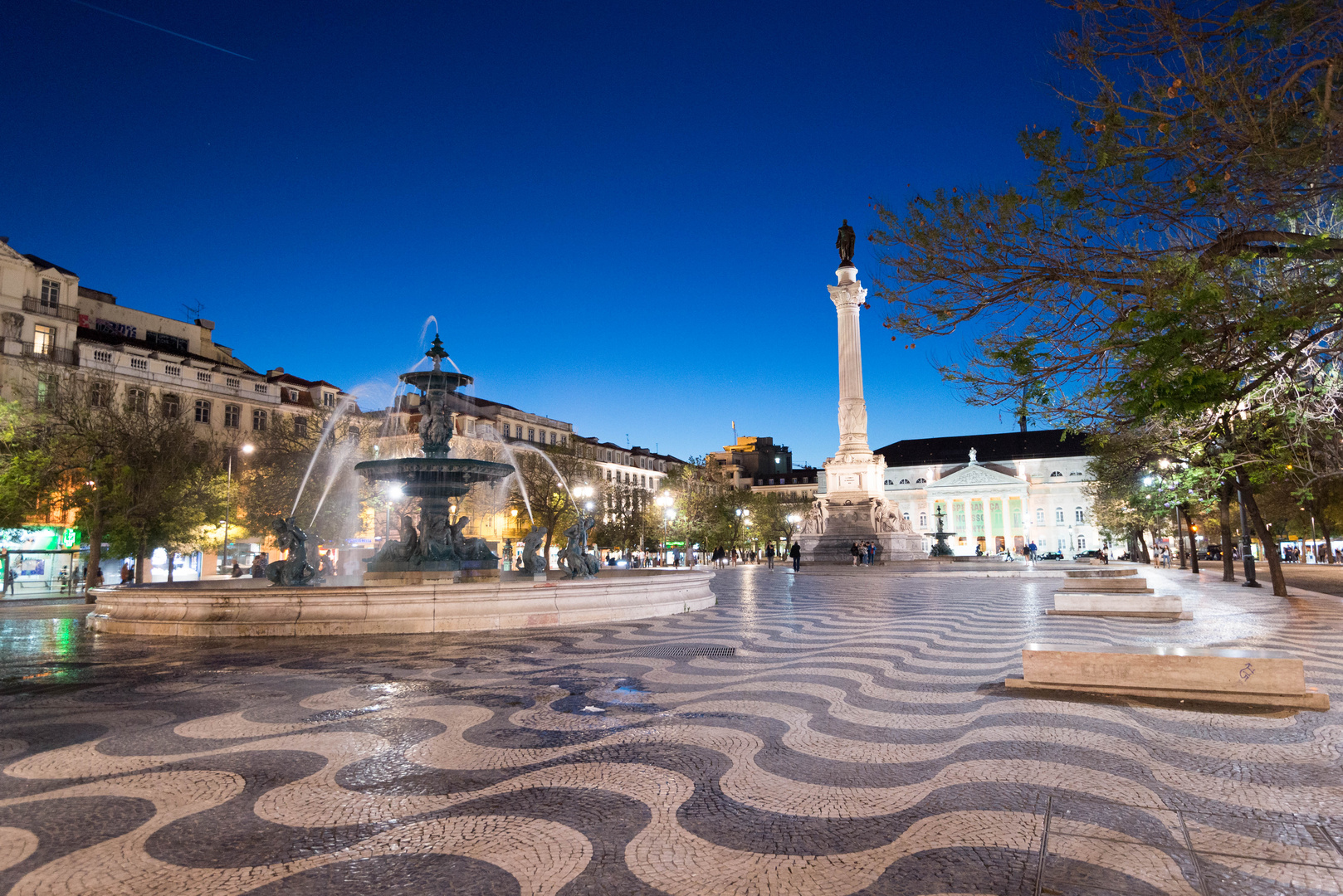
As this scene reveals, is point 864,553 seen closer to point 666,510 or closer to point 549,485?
point 666,510

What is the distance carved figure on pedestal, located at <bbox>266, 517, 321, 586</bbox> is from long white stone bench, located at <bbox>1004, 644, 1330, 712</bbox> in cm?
1328

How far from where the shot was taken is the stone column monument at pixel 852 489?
44.0 meters

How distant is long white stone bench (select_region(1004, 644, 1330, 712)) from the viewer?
6.43 metres

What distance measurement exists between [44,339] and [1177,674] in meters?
49.8

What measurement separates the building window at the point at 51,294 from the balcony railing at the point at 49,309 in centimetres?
16

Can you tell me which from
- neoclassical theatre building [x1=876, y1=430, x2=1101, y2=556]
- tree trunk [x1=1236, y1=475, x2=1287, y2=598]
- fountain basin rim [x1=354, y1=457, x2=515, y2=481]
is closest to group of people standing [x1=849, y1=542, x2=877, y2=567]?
tree trunk [x1=1236, y1=475, x2=1287, y2=598]

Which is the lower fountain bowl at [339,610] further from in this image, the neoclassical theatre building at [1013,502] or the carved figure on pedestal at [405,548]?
the neoclassical theatre building at [1013,502]

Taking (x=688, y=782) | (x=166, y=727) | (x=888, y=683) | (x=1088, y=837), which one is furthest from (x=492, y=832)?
(x=888, y=683)

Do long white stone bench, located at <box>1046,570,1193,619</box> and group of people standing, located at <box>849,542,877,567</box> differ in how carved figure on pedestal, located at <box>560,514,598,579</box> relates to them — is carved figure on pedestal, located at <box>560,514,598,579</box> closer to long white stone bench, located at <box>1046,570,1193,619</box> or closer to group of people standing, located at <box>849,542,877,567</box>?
long white stone bench, located at <box>1046,570,1193,619</box>

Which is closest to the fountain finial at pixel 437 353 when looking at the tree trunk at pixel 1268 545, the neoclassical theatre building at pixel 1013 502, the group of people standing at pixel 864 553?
the tree trunk at pixel 1268 545

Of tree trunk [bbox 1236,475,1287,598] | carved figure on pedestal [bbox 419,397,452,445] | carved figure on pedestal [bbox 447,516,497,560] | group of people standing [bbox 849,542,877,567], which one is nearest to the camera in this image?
carved figure on pedestal [bbox 447,516,497,560]

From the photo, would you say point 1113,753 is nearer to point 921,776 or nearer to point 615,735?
point 921,776

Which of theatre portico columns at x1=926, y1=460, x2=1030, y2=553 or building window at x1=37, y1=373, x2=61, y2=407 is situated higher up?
building window at x1=37, y1=373, x2=61, y2=407

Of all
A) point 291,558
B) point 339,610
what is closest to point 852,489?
point 291,558
